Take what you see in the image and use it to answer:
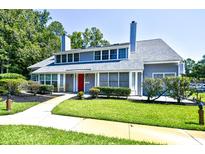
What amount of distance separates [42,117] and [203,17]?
10098mm

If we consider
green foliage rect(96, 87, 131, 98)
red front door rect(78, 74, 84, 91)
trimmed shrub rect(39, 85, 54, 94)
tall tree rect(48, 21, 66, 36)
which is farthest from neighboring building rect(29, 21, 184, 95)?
tall tree rect(48, 21, 66, 36)

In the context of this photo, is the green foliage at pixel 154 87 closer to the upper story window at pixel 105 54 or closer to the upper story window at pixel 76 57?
the upper story window at pixel 105 54

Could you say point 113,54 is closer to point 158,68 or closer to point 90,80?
point 90,80

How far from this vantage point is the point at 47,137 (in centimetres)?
596

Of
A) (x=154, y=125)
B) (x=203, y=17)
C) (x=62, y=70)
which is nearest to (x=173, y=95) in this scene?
(x=203, y=17)

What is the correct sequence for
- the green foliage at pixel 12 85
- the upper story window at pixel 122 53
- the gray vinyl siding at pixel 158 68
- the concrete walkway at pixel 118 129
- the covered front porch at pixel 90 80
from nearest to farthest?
the concrete walkway at pixel 118 129
the green foliage at pixel 12 85
the gray vinyl siding at pixel 158 68
the covered front porch at pixel 90 80
the upper story window at pixel 122 53

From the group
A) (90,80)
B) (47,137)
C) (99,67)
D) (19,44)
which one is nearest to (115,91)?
(99,67)

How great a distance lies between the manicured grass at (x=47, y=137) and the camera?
5551 millimetres

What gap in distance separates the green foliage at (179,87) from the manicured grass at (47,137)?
9.63 m

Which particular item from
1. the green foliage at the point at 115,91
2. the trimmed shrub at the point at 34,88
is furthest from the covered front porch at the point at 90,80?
the trimmed shrub at the point at 34,88

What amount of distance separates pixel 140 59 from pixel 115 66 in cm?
269

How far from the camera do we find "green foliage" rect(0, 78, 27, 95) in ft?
58.3

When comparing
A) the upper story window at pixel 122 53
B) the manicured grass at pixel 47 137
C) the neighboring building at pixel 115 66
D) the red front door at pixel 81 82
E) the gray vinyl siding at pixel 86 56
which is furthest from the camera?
the gray vinyl siding at pixel 86 56
